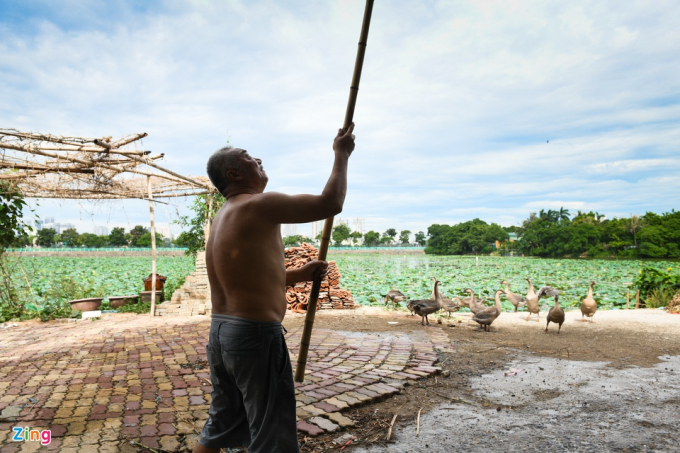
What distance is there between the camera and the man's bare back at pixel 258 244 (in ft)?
6.13

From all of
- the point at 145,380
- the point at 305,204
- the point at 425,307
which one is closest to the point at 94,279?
the point at 425,307

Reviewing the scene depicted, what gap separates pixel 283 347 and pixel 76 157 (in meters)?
7.35

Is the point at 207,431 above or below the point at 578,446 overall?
above

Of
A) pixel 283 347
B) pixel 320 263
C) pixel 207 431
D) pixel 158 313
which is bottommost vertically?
pixel 158 313

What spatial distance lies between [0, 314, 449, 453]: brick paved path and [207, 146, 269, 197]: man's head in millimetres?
1866

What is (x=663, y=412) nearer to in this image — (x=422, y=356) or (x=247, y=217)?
(x=422, y=356)

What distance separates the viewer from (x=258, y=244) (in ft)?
6.26

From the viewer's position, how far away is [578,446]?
9.17ft

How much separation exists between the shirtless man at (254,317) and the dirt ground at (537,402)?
1077mm

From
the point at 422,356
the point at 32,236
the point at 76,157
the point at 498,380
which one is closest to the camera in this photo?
the point at 498,380

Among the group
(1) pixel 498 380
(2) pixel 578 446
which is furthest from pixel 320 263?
(1) pixel 498 380

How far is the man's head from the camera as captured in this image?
82.7 inches

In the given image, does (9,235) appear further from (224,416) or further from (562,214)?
(562,214)

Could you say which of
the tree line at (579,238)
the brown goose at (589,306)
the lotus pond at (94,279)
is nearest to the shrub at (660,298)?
the brown goose at (589,306)
